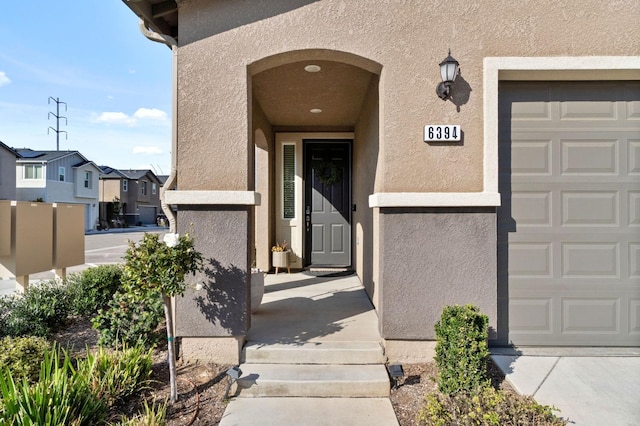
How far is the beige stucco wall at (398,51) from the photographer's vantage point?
318cm

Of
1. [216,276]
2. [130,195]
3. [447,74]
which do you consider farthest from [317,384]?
[130,195]

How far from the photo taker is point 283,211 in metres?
6.79

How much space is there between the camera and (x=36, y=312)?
3.87 m

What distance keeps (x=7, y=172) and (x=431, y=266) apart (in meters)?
26.0

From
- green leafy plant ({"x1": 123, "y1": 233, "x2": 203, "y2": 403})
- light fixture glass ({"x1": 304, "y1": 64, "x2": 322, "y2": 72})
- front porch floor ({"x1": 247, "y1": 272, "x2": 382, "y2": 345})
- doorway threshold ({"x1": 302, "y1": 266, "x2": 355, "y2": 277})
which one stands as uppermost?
light fixture glass ({"x1": 304, "y1": 64, "x2": 322, "y2": 72})

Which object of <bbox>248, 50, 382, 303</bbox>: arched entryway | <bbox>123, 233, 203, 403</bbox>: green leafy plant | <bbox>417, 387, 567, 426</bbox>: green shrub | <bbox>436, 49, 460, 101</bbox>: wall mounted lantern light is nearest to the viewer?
<bbox>417, 387, 567, 426</bbox>: green shrub

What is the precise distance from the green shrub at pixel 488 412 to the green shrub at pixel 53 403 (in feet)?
7.22

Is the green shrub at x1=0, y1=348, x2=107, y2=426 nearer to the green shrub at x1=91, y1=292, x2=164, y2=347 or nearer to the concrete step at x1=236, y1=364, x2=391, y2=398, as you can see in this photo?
the green shrub at x1=91, y1=292, x2=164, y2=347

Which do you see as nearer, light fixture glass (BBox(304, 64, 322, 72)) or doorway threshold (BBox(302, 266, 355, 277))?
light fixture glass (BBox(304, 64, 322, 72))

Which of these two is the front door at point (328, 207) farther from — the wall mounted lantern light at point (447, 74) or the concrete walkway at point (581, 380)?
the concrete walkway at point (581, 380)

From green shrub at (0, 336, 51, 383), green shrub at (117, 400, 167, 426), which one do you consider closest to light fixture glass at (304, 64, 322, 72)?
green shrub at (117, 400, 167, 426)

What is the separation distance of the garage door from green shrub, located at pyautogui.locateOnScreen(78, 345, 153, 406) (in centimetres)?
346

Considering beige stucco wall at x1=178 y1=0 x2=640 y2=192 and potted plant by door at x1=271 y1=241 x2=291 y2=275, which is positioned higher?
beige stucco wall at x1=178 y1=0 x2=640 y2=192

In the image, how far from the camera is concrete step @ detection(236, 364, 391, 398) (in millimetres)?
2793
